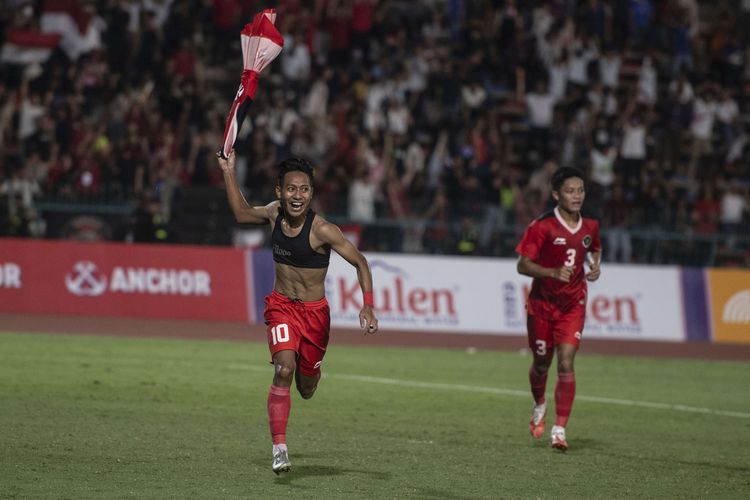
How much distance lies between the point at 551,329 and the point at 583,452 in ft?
4.03

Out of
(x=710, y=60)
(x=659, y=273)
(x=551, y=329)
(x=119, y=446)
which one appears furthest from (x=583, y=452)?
(x=710, y=60)

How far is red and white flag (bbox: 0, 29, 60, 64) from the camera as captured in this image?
2659cm

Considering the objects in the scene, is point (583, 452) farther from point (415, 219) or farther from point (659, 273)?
point (415, 219)

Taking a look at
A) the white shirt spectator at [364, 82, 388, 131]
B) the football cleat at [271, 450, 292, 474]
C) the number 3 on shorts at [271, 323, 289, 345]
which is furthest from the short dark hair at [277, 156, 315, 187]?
the white shirt spectator at [364, 82, 388, 131]

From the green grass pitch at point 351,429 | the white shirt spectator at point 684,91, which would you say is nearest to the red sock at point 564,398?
the green grass pitch at point 351,429

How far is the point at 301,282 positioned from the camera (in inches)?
396

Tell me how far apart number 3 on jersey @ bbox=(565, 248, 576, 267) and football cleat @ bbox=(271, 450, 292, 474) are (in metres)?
3.90

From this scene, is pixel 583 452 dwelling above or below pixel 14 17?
below

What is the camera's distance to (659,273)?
2384cm

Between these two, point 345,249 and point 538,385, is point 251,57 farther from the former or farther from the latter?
point 538,385

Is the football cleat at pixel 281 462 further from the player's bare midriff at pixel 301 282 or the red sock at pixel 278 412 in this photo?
the player's bare midriff at pixel 301 282

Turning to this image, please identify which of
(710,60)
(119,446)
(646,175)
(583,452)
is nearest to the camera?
(119,446)

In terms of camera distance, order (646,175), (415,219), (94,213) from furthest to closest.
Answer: (646,175), (415,219), (94,213)

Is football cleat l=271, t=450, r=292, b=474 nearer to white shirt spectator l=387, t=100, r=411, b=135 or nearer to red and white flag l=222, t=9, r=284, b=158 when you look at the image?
red and white flag l=222, t=9, r=284, b=158
